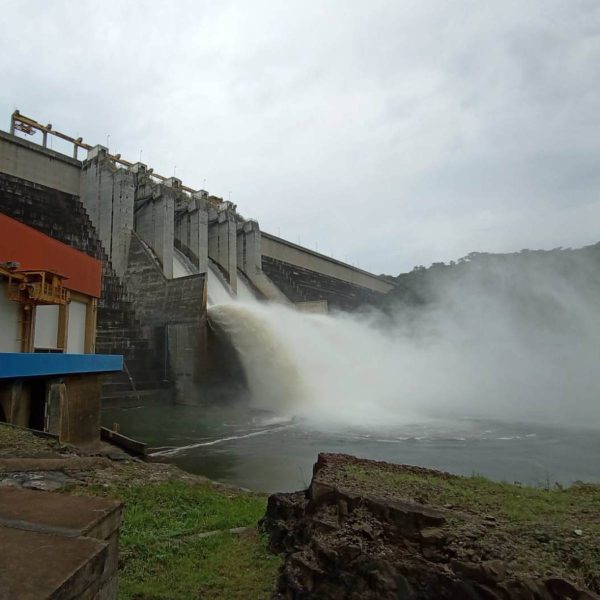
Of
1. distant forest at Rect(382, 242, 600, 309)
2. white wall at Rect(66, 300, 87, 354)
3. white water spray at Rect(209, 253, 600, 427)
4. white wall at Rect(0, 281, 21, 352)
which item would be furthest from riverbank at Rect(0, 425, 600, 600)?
distant forest at Rect(382, 242, 600, 309)

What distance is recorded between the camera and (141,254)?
21.2m

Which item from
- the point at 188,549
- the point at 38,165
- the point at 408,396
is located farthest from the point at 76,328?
the point at 408,396

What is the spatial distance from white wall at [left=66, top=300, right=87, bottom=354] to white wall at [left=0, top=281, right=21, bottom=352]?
184 centimetres

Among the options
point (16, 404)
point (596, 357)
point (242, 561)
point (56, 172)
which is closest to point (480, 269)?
point (596, 357)

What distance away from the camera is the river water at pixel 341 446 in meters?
8.70

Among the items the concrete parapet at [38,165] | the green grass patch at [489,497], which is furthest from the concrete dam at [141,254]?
the green grass patch at [489,497]

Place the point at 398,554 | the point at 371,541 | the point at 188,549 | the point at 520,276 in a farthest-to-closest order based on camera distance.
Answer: the point at 520,276, the point at 188,549, the point at 371,541, the point at 398,554

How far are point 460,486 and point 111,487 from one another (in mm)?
3627

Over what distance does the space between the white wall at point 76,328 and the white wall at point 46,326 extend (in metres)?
0.53

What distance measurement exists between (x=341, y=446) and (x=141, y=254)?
14478 millimetres

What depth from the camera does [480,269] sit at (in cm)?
3428

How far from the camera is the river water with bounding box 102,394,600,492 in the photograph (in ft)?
28.6

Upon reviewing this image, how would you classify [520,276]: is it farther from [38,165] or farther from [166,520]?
[166,520]

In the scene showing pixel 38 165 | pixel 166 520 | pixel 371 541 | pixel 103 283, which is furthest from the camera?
pixel 38 165
